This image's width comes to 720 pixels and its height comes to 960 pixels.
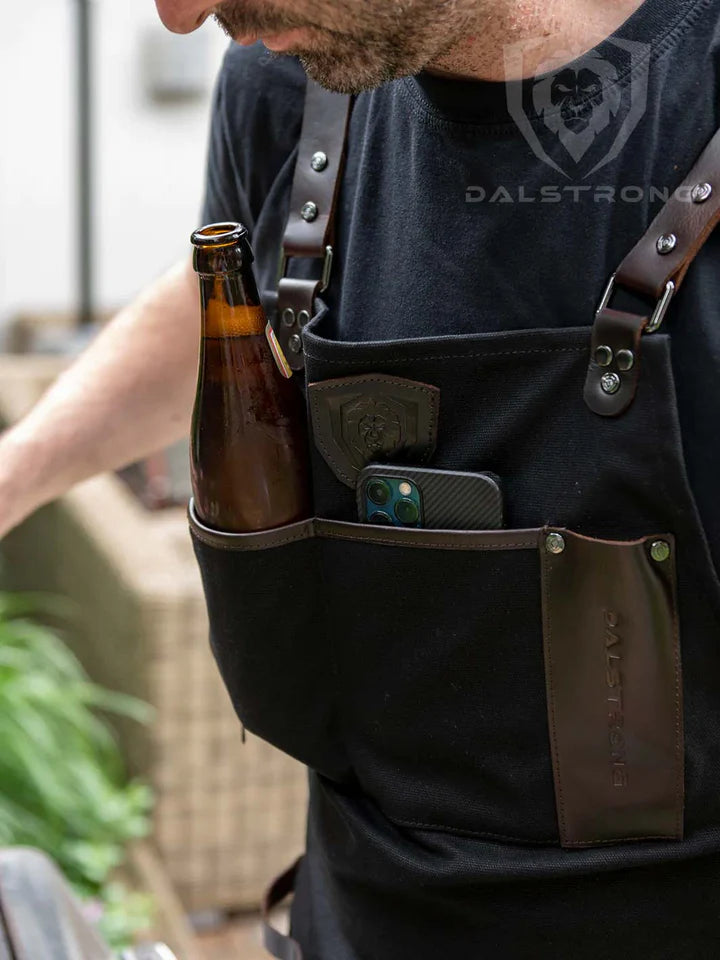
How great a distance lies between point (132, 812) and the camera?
251 centimetres

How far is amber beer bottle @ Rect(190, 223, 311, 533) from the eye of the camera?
1.10 m

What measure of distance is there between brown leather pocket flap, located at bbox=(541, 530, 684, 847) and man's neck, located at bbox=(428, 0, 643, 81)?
0.37 meters

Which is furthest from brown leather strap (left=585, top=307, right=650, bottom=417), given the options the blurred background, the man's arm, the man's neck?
the blurred background

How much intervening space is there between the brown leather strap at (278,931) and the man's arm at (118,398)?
1.50ft

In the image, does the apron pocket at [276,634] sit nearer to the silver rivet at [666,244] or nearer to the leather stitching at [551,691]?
the leather stitching at [551,691]

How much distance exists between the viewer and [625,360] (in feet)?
3.18

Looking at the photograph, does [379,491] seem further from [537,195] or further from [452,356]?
[537,195]

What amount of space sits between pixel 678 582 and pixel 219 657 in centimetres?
43

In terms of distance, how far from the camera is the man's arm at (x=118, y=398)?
53.6 inches

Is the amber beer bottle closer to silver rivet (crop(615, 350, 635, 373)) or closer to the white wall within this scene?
silver rivet (crop(615, 350, 635, 373))

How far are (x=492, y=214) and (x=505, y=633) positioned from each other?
12.9 inches

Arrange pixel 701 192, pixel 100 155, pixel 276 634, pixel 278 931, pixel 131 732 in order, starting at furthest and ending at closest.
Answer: pixel 100 155 < pixel 131 732 < pixel 278 931 < pixel 276 634 < pixel 701 192

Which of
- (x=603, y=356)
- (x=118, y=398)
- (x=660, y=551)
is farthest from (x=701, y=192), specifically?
(x=118, y=398)

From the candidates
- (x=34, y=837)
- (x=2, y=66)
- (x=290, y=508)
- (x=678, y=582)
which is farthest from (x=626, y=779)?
(x=2, y=66)
